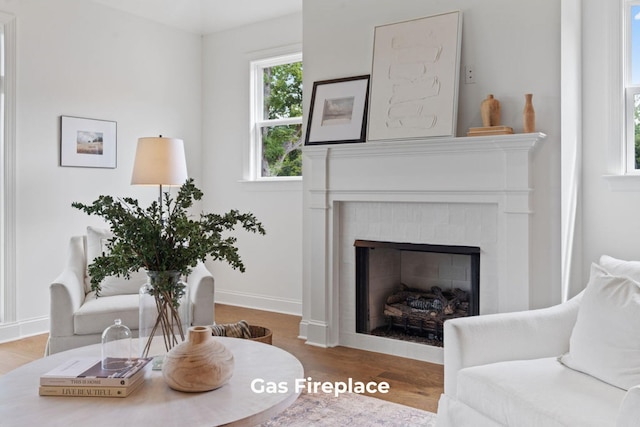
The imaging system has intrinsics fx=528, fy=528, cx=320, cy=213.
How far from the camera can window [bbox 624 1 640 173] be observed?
3203 millimetres

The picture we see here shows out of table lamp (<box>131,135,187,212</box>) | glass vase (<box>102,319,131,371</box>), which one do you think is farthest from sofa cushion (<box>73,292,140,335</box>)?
glass vase (<box>102,319,131,371</box>)

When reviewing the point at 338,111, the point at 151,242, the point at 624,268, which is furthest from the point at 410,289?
the point at 151,242

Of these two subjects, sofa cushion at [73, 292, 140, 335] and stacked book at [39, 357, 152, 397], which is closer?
stacked book at [39, 357, 152, 397]

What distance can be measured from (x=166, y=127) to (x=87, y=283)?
2027 mm

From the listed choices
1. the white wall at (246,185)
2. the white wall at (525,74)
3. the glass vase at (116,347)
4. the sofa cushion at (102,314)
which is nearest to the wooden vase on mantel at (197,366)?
the glass vase at (116,347)

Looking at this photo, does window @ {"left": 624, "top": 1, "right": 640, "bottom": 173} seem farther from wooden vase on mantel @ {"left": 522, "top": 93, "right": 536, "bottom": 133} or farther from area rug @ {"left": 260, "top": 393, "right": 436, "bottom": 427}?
area rug @ {"left": 260, "top": 393, "right": 436, "bottom": 427}

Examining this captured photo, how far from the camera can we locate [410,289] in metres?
3.72

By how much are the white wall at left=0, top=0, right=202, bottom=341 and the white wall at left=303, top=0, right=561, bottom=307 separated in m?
2.40

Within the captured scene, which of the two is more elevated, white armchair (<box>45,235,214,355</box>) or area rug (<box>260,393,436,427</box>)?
white armchair (<box>45,235,214,355</box>)

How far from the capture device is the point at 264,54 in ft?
16.1

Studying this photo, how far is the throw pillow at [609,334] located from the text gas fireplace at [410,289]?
1403 mm

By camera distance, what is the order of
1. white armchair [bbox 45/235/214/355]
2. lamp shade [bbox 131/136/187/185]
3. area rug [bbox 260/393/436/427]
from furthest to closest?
1. lamp shade [bbox 131/136/187/185]
2. white armchair [bbox 45/235/214/355]
3. area rug [bbox 260/393/436/427]

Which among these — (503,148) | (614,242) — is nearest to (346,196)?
(503,148)

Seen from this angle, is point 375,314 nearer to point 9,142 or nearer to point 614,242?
point 614,242
